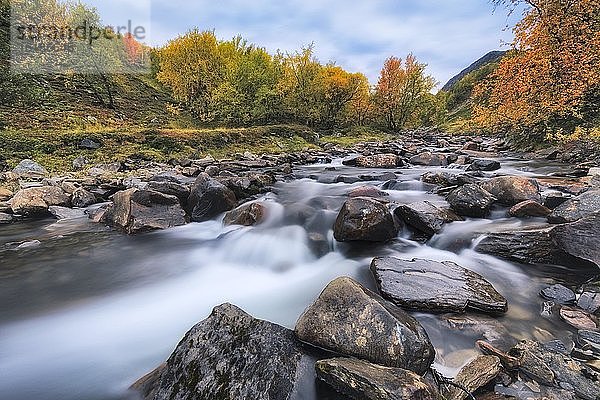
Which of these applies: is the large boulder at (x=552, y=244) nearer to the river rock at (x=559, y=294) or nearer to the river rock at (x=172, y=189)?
the river rock at (x=559, y=294)

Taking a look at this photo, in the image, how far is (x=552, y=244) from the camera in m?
4.95

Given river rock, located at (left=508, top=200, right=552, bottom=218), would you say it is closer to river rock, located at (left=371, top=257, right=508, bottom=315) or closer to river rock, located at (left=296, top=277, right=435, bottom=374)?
river rock, located at (left=371, top=257, right=508, bottom=315)

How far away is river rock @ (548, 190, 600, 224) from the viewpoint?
5.42 metres

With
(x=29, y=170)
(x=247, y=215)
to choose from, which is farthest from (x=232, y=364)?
(x=29, y=170)

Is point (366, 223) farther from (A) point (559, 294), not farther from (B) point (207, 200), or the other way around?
(B) point (207, 200)

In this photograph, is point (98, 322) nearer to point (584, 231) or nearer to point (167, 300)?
point (167, 300)

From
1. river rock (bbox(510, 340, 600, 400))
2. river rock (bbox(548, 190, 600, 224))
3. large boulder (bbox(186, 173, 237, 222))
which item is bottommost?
river rock (bbox(510, 340, 600, 400))

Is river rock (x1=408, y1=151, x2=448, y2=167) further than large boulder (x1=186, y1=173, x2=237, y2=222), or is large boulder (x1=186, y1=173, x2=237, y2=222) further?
river rock (x1=408, y1=151, x2=448, y2=167)

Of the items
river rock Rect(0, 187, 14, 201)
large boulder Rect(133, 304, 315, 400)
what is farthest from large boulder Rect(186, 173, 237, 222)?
river rock Rect(0, 187, 14, 201)

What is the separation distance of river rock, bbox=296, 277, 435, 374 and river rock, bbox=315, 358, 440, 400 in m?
0.19

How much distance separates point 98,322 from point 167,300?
0.95 m

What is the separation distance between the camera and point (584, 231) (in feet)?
15.3

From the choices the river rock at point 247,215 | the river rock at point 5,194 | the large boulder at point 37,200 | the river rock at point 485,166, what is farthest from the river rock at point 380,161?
the river rock at point 5,194

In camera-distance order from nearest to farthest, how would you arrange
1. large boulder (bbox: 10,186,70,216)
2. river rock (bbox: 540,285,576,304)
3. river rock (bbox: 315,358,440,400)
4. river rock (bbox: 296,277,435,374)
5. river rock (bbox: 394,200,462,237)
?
river rock (bbox: 315,358,440,400) → river rock (bbox: 296,277,435,374) → river rock (bbox: 540,285,576,304) → river rock (bbox: 394,200,462,237) → large boulder (bbox: 10,186,70,216)
